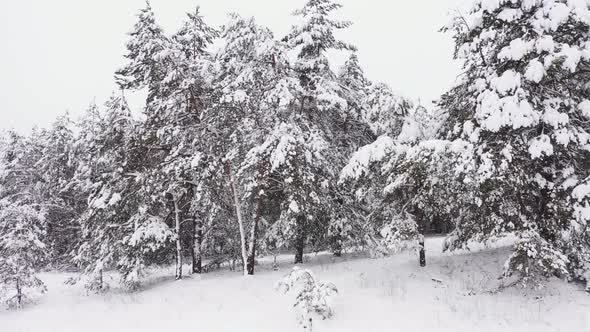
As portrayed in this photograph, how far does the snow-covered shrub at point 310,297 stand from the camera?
9.54 metres

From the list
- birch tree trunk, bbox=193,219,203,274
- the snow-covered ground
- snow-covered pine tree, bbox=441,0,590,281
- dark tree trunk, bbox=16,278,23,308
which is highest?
snow-covered pine tree, bbox=441,0,590,281

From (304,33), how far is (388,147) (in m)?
7.49

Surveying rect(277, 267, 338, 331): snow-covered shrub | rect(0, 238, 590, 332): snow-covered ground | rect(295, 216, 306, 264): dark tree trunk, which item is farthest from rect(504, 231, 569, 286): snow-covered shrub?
rect(295, 216, 306, 264): dark tree trunk

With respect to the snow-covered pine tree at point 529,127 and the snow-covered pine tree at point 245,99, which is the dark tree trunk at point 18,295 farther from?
the snow-covered pine tree at point 529,127

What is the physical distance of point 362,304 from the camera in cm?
1059

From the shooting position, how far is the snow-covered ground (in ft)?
30.5

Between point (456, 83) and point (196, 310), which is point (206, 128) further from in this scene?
point (456, 83)

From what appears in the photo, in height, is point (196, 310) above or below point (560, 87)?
below

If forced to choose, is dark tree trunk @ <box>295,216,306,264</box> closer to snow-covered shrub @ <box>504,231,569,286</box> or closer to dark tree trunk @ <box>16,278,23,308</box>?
snow-covered shrub @ <box>504,231,569,286</box>

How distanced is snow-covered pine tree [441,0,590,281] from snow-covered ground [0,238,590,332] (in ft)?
3.16

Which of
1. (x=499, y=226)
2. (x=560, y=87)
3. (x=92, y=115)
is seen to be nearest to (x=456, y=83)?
(x=560, y=87)

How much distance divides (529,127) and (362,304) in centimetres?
621

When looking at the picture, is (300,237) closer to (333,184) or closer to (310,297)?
(333,184)

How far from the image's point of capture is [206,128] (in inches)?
609
